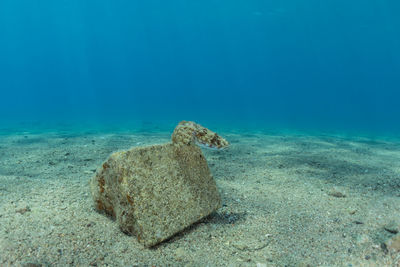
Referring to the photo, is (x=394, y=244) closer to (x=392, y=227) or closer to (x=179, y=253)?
(x=392, y=227)

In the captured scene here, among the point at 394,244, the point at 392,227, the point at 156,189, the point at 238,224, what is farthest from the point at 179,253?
the point at 392,227

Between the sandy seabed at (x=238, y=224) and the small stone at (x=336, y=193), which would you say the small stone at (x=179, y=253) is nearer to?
the sandy seabed at (x=238, y=224)

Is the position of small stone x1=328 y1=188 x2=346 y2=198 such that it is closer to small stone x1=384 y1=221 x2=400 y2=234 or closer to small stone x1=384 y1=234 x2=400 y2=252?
small stone x1=384 y1=221 x2=400 y2=234

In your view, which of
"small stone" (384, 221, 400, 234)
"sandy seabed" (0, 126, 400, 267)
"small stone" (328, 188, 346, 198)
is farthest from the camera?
"small stone" (328, 188, 346, 198)

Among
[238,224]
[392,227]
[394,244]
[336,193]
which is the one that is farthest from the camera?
[336,193]

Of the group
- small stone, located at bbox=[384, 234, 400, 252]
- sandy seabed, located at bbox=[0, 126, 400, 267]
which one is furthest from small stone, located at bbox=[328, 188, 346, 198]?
small stone, located at bbox=[384, 234, 400, 252]

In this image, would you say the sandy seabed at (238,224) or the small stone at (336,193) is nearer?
the sandy seabed at (238,224)

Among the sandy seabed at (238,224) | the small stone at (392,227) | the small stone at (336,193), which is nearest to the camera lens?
the sandy seabed at (238,224)

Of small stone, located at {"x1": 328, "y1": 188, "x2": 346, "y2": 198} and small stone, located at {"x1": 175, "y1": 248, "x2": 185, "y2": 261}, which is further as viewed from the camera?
small stone, located at {"x1": 328, "y1": 188, "x2": 346, "y2": 198}

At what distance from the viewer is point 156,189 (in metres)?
2.37

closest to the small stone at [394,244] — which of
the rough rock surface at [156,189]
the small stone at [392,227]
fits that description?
the small stone at [392,227]

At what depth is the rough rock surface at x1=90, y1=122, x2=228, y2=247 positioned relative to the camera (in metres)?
2.22

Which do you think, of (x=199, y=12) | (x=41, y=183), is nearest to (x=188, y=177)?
(x=41, y=183)

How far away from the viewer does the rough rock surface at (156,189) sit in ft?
7.29
